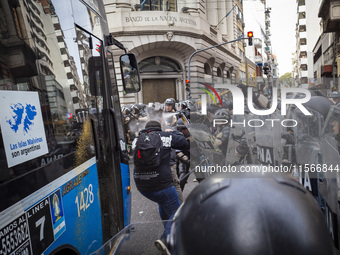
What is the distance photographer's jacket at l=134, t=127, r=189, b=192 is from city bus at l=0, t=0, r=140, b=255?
0.58 meters

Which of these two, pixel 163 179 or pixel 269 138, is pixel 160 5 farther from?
pixel 269 138

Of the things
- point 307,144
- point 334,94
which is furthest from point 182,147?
point 334,94

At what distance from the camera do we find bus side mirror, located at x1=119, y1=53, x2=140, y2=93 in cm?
412

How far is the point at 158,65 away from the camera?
20.9 metres

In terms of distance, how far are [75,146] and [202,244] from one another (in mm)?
1570

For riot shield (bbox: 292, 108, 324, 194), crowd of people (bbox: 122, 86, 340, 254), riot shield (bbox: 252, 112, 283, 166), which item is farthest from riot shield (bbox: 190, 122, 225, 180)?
riot shield (bbox: 292, 108, 324, 194)

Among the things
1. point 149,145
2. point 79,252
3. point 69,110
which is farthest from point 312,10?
point 79,252

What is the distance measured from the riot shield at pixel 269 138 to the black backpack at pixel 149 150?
1397mm

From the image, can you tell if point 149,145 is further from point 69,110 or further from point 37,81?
point 37,81

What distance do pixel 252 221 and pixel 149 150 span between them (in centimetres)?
287

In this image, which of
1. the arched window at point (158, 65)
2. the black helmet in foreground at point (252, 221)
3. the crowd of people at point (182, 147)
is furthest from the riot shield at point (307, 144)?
the arched window at point (158, 65)

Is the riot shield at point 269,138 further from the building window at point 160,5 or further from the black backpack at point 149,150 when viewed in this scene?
the building window at point 160,5

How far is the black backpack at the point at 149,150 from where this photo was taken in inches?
152

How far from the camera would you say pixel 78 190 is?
2334 mm
